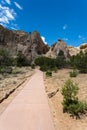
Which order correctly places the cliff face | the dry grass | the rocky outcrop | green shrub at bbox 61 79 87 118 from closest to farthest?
green shrub at bbox 61 79 87 118 < the dry grass < the rocky outcrop < the cliff face

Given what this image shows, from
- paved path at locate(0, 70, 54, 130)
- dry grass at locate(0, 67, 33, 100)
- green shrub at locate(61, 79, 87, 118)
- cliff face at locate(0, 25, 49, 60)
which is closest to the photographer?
paved path at locate(0, 70, 54, 130)

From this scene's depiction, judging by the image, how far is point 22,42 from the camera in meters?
104

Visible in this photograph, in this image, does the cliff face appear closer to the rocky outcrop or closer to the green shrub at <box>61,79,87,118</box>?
the rocky outcrop

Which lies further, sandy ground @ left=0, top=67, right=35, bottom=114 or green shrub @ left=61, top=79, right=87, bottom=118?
sandy ground @ left=0, top=67, right=35, bottom=114

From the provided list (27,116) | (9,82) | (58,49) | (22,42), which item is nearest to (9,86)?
(9,82)

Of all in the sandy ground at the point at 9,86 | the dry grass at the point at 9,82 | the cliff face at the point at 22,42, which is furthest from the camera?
the cliff face at the point at 22,42

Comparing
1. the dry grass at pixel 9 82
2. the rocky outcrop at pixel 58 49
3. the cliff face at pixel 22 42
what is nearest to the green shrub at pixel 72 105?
the dry grass at pixel 9 82

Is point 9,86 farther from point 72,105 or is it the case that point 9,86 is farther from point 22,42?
point 22,42

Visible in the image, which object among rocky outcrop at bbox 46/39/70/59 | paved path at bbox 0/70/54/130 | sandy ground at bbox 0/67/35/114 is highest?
rocky outcrop at bbox 46/39/70/59

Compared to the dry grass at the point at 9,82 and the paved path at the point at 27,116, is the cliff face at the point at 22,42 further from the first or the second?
the paved path at the point at 27,116

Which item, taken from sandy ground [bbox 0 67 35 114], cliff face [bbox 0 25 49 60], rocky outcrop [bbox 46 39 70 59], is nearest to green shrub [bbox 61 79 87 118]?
sandy ground [bbox 0 67 35 114]

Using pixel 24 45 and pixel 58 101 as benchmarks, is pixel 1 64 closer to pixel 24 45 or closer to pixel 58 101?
pixel 58 101

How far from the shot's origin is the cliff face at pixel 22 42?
98.4m

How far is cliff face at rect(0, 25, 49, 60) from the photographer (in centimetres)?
9838
